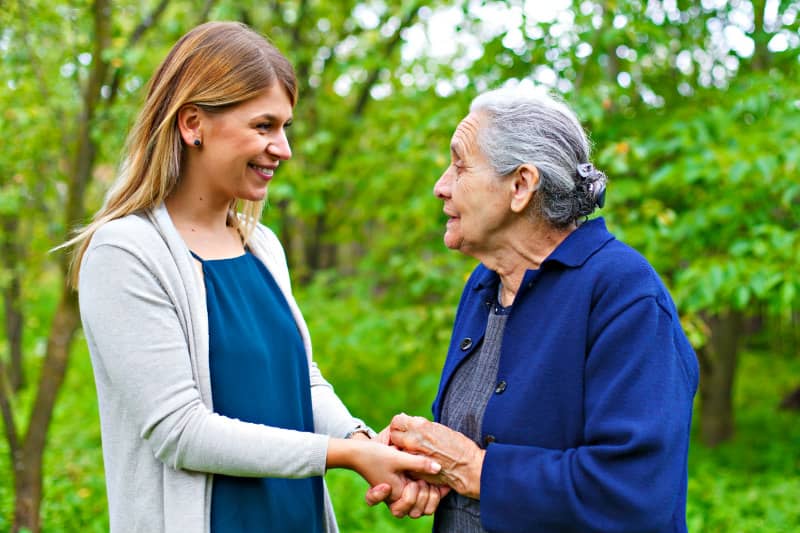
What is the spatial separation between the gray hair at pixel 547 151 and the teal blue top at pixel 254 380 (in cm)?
74

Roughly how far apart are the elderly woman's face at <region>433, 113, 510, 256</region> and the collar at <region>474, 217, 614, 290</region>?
0.17 m

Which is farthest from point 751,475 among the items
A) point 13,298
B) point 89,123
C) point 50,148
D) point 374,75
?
point 13,298

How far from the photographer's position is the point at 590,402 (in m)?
1.74

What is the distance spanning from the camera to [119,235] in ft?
5.85

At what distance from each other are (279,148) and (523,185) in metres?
0.65

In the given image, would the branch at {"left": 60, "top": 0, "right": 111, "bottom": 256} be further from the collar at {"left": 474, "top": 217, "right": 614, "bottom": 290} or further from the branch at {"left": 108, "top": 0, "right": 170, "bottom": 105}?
the collar at {"left": 474, "top": 217, "right": 614, "bottom": 290}

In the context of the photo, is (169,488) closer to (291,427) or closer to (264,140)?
(291,427)

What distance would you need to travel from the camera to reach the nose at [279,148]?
1.99 metres

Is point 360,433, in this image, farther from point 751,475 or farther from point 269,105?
point 751,475

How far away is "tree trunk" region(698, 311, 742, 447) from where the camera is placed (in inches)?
270

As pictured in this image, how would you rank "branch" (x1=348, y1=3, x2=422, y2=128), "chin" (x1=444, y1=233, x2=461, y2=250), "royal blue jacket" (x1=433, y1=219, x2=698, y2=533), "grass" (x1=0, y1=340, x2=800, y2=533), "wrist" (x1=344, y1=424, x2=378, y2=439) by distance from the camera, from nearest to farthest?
"royal blue jacket" (x1=433, y1=219, x2=698, y2=533) < "chin" (x1=444, y1=233, x2=461, y2=250) < "wrist" (x1=344, y1=424, x2=378, y2=439) < "grass" (x1=0, y1=340, x2=800, y2=533) < "branch" (x1=348, y1=3, x2=422, y2=128)

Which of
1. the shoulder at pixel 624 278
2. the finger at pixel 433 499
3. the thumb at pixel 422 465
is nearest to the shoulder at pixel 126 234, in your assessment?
the thumb at pixel 422 465

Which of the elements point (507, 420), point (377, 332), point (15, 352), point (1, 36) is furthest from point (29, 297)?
point (507, 420)

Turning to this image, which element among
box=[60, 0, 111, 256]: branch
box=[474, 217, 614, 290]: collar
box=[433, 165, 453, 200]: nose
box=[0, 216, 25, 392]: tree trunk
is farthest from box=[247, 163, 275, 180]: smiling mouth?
box=[0, 216, 25, 392]: tree trunk
